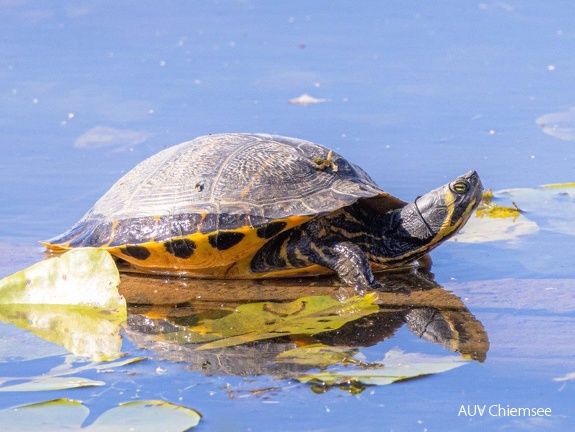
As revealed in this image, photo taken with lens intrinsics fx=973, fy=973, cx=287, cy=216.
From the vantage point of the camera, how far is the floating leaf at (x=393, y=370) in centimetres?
382

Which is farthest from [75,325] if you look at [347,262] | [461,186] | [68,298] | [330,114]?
[330,114]

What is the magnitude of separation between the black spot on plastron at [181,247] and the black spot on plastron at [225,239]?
0.12 meters

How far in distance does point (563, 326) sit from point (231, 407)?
1.74 metres

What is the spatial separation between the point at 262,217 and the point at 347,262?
523 mm

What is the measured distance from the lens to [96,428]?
346cm

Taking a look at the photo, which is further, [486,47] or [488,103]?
[486,47]

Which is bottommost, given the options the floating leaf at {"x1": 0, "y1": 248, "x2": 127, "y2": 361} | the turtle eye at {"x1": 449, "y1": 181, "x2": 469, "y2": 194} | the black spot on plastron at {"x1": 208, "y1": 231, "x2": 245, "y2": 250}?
the floating leaf at {"x1": 0, "y1": 248, "x2": 127, "y2": 361}

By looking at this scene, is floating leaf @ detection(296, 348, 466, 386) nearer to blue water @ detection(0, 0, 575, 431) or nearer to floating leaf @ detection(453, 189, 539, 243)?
blue water @ detection(0, 0, 575, 431)

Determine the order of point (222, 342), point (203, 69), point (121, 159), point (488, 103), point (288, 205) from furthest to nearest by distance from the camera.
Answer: point (203, 69), point (488, 103), point (121, 159), point (288, 205), point (222, 342)

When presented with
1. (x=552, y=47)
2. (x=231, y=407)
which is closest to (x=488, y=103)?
(x=552, y=47)

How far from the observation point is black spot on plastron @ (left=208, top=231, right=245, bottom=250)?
5.23m

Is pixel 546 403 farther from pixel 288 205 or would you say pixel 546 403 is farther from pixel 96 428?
pixel 288 205
